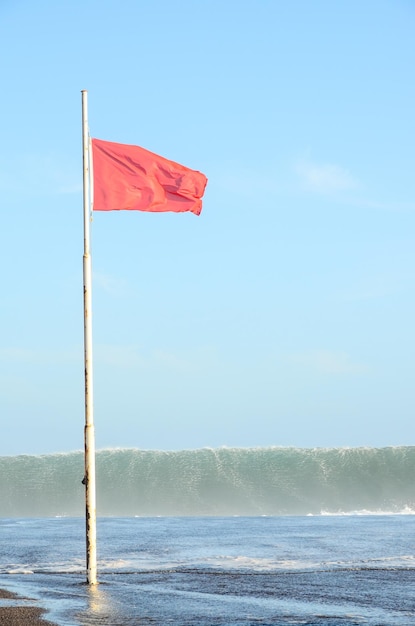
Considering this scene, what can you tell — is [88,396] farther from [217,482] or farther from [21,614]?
[217,482]

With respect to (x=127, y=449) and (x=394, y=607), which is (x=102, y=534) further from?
(x=127, y=449)

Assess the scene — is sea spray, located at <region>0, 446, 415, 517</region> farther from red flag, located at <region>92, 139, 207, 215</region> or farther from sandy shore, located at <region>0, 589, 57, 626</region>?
sandy shore, located at <region>0, 589, 57, 626</region>

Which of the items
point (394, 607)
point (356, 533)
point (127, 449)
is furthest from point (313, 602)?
point (127, 449)

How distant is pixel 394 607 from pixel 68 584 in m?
4.78

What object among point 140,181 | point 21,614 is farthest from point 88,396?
point 21,614

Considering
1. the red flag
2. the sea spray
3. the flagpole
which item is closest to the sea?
the sea spray

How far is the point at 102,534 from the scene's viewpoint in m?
24.0

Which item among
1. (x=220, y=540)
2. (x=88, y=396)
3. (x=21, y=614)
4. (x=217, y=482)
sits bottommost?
(x=21, y=614)

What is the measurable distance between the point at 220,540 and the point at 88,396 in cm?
997

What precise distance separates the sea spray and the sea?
0.33 feet

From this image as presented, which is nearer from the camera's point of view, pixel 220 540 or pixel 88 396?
pixel 88 396

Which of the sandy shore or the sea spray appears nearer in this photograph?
the sandy shore

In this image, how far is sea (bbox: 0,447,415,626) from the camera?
10.8 m

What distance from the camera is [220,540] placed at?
21703mm
